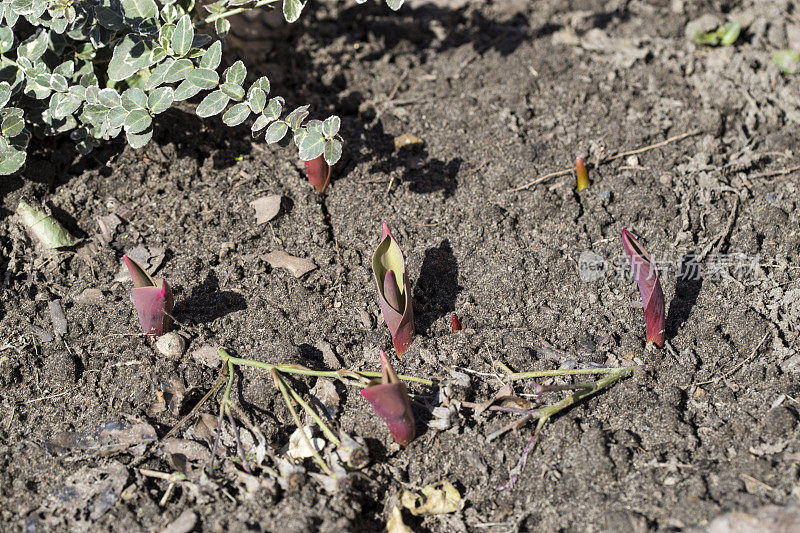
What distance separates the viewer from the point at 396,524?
1.87 metres

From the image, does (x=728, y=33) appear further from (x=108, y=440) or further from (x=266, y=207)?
(x=108, y=440)

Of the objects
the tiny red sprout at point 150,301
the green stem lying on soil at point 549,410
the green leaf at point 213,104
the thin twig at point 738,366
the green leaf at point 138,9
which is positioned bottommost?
the thin twig at point 738,366

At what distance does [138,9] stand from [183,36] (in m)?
0.25

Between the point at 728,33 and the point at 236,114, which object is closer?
the point at 236,114

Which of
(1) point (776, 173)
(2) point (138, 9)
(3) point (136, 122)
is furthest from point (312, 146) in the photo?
(1) point (776, 173)

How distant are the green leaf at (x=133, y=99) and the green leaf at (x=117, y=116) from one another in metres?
0.02

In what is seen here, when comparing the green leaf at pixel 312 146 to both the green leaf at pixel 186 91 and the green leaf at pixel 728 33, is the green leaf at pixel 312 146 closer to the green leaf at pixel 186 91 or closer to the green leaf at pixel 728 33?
the green leaf at pixel 186 91

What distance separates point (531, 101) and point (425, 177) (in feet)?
2.27

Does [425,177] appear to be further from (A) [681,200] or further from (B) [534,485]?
(B) [534,485]

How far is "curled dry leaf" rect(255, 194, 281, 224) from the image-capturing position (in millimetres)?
2691

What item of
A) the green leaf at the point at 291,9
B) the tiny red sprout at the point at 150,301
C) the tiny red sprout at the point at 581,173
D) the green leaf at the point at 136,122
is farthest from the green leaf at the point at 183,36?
the tiny red sprout at the point at 581,173

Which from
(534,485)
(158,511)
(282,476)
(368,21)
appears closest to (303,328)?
(282,476)

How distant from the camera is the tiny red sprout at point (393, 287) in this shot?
2109mm

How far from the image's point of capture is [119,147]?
2.83m
